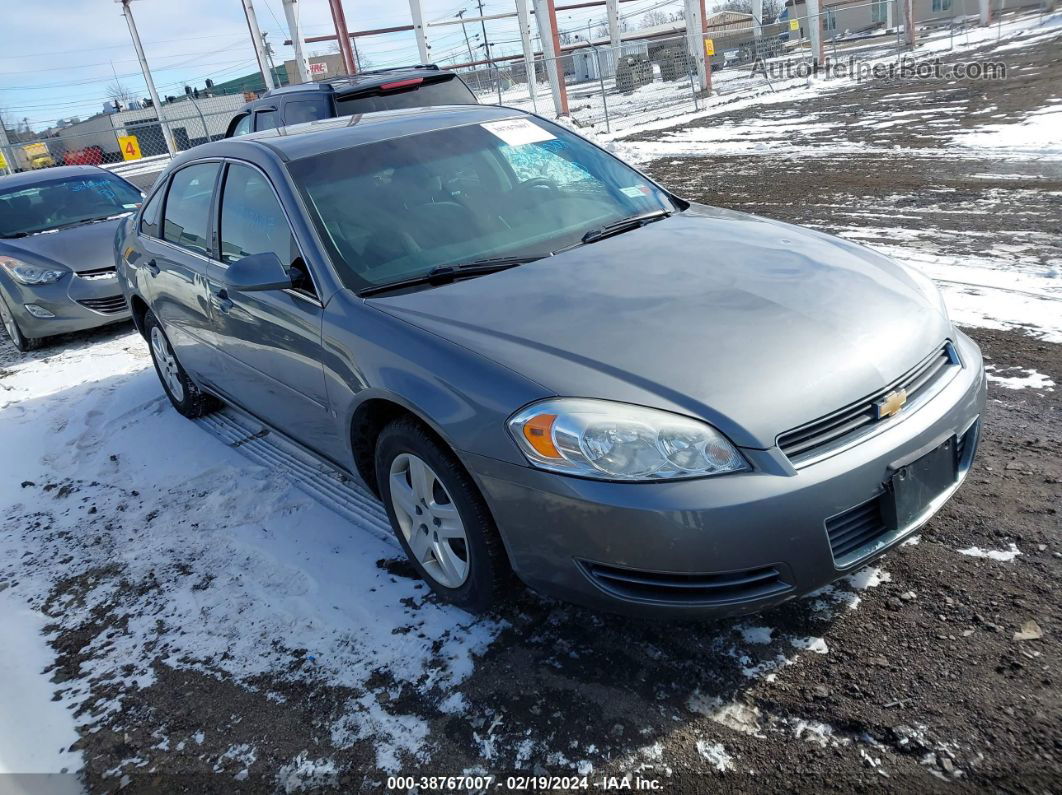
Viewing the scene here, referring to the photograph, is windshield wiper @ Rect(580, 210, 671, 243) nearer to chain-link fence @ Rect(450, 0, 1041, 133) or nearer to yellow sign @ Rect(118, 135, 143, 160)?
chain-link fence @ Rect(450, 0, 1041, 133)

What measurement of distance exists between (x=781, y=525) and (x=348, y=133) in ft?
8.77

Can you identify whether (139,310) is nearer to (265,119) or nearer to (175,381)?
(175,381)

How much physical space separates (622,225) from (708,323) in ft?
3.61

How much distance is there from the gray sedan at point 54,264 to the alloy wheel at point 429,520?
5.81 metres

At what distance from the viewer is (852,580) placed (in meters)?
2.76

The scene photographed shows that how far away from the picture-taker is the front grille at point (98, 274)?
7.38 meters

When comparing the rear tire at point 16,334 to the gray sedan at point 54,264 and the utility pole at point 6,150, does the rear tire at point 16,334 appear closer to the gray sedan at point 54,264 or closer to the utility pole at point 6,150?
the gray sedan at point 54,264

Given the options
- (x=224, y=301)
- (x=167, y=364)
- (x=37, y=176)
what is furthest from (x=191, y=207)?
(x=37, y=176)

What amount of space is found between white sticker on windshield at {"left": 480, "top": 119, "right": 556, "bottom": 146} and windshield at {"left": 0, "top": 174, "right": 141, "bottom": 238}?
614 cm

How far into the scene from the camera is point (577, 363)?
2383 mm

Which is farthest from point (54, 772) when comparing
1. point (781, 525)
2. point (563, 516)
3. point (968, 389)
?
point (968, 389)

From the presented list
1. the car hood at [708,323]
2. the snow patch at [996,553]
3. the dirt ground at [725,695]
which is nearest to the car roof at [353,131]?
the car hood at [708,323]

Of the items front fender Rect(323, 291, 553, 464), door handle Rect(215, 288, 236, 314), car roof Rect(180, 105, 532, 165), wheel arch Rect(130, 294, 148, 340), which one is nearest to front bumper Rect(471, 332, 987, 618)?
front fender Rect(323, 291, 553, 464)

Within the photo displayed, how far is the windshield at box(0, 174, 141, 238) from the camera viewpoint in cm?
813
